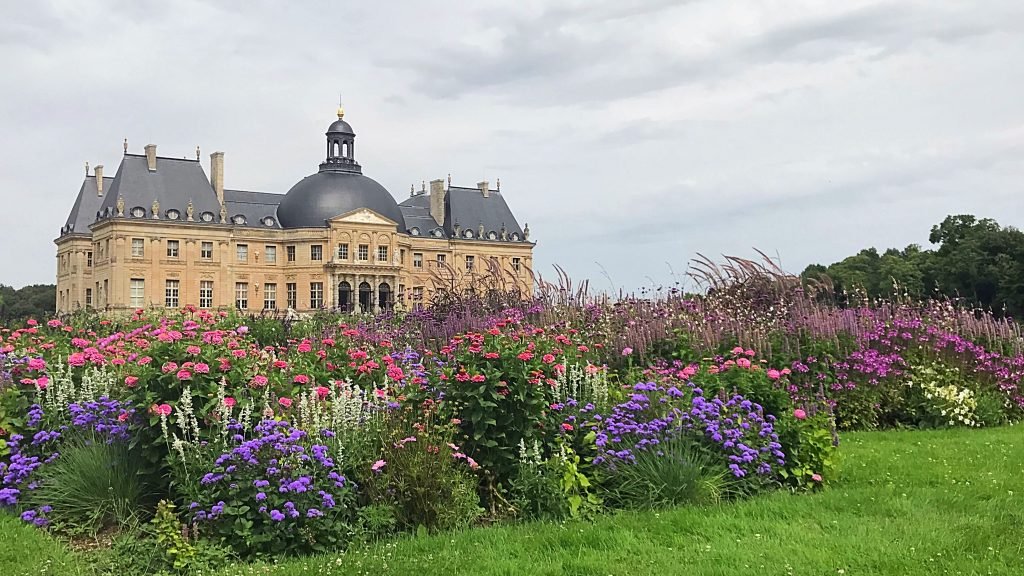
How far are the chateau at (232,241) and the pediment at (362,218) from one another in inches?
2.6

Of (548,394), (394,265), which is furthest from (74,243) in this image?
(548,394)

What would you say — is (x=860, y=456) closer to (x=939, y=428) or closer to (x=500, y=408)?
(x=939, y=428)

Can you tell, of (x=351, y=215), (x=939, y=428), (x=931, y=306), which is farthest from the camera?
(x=351, y=215)

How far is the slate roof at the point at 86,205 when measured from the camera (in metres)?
63.2

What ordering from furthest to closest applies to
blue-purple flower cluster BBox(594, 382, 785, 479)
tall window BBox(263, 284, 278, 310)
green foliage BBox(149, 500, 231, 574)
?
tall window BBox(263, 284, 278, 310), blue-purple flower cluster BBox(594, 382, 785, 479), green foliage BBox(149, 500, 231, 574)

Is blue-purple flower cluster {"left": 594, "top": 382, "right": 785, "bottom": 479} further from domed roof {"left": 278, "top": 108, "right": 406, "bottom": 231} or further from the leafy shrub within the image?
domed roof {"left": 278, "top": 108, "right": 406, "bottom": 231}

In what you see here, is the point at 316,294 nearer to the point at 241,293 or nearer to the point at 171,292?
the point at 241,293

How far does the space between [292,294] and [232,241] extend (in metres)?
5.26

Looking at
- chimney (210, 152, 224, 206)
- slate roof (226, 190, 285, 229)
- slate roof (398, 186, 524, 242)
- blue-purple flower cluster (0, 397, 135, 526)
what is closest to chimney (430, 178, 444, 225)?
slate roof (398, 186, 524, 242)

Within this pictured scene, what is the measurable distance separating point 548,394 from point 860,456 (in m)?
2.99

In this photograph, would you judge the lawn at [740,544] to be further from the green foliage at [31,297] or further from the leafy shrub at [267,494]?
the green foliage at [31,297]

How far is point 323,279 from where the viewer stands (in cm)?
6006

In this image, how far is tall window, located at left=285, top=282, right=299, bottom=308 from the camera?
60812mm

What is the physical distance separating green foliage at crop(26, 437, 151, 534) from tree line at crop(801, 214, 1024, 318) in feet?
100
